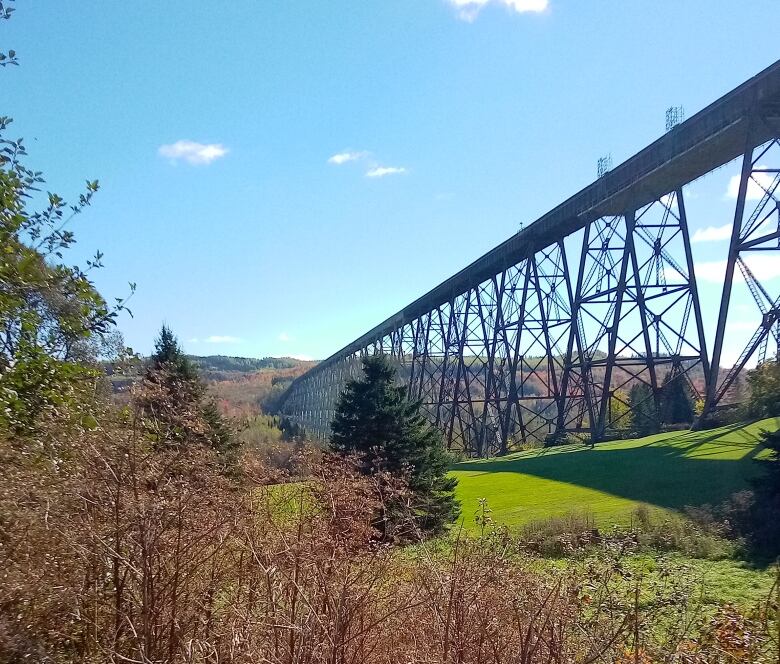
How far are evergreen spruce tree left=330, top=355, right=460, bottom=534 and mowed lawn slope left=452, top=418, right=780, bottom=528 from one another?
731 mm

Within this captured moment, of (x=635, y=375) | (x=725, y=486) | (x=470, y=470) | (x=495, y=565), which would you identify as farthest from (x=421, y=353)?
(x=495, y=565)

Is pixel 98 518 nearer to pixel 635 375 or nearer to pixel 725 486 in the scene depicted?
pixel 725 486

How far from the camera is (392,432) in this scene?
10.4 metres

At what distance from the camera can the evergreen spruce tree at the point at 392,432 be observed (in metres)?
9.99

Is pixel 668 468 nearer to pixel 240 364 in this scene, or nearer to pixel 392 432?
pixel 392 432

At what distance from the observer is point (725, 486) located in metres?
9.90

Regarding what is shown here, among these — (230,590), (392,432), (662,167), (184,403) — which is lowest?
(230,590)

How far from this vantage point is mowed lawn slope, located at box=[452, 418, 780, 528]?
10004 millimetres

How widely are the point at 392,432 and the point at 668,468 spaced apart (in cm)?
547

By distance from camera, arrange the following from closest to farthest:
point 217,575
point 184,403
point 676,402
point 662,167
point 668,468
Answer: point 217,575, point 184,403, point 668,468, point 662,167, point 676,402

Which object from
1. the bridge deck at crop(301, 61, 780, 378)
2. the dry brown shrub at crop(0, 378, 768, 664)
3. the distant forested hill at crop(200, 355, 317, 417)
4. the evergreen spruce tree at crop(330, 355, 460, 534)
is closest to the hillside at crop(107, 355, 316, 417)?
the distant forested hill at crop(200, 355, 317, 417)

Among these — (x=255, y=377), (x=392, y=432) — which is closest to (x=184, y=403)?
(x=392, y=432)

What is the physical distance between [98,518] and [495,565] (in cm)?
229

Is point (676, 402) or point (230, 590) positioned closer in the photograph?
point (230, 590)
